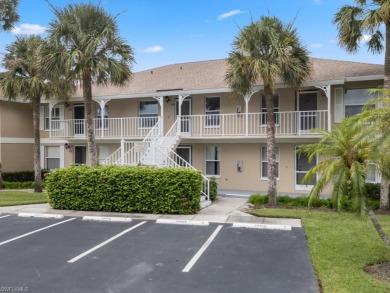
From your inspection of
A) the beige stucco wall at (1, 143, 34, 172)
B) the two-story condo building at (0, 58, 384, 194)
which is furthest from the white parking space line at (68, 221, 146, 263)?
the beige stucco wall at (1, 143, 34, 172)

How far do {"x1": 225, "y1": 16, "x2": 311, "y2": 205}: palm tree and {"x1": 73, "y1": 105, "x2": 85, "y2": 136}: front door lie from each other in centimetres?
1134

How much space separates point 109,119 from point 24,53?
5501 millimetres

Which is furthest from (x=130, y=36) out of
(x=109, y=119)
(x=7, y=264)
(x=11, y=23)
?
(x=7, y=264)

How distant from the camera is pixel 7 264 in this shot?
715 centimetres

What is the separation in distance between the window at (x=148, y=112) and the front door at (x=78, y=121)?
3.66m

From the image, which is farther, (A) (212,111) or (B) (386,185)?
(A) (212,111)

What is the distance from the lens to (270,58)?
13414 millimetres

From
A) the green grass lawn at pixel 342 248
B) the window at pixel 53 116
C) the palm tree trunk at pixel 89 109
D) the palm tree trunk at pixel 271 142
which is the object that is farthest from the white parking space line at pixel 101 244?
the window at pixel 53 116

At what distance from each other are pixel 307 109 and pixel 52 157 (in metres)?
16.3

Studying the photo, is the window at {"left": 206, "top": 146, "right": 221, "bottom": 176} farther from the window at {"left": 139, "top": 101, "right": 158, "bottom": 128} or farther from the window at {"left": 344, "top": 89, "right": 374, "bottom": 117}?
the window at {"left": 344, "top": 89, "right": 374, "bottom": 117}

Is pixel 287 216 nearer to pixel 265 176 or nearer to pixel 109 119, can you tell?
pixel 265 176

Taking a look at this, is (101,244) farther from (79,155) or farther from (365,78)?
(79,155)

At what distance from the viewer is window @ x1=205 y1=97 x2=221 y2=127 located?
18953 mm

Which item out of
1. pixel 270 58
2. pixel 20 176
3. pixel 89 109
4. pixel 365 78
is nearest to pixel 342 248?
pixel 270 58
